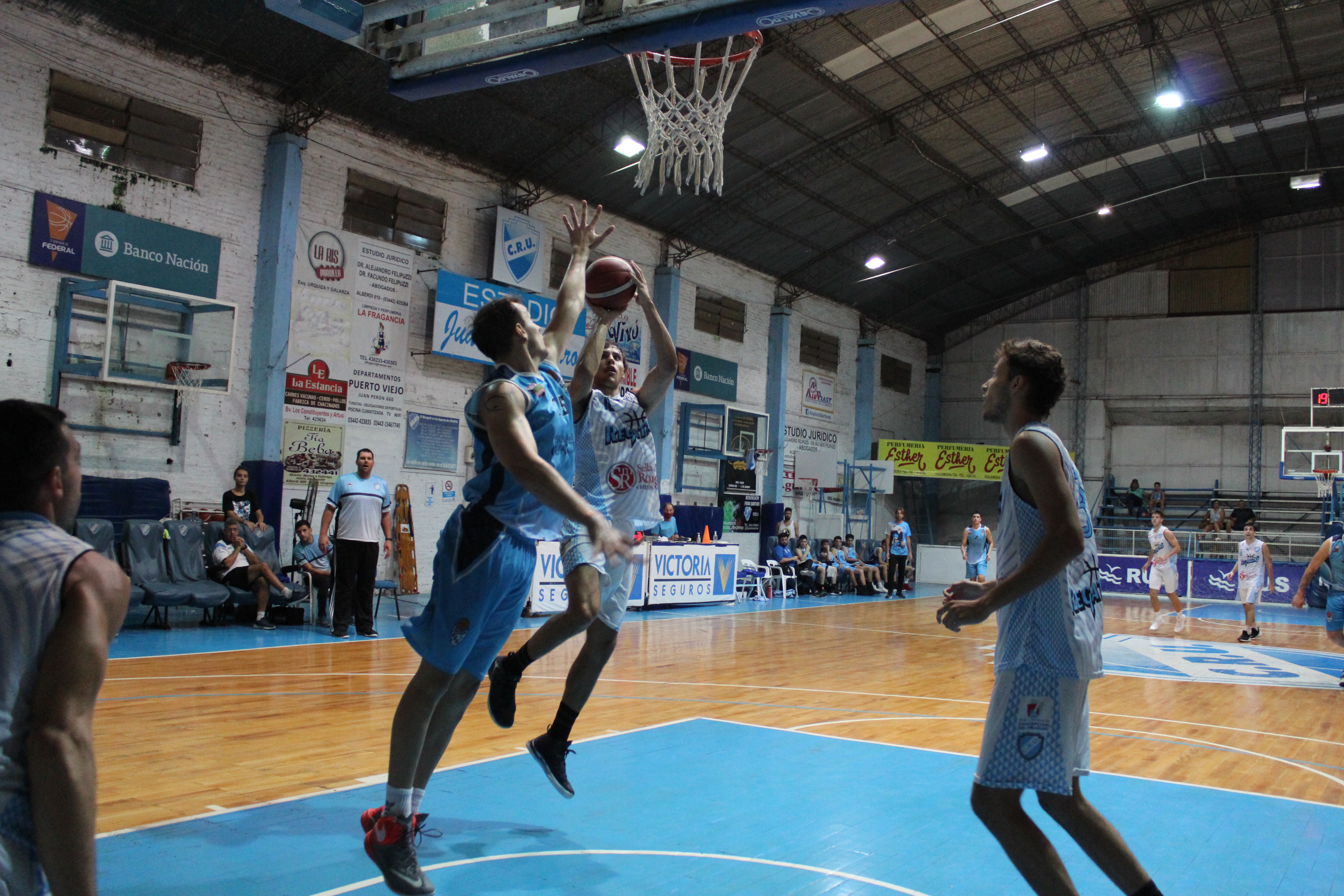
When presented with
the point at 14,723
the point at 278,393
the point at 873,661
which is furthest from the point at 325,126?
the point at 14,723

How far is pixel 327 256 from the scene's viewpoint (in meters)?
14.6

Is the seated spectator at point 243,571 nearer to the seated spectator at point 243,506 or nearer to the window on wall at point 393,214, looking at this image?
the seated spectator at point 243,506

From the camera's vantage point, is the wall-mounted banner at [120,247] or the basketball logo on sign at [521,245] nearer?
the wall-mounted banner at [120,247]

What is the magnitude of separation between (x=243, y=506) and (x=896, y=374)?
68.2 ft

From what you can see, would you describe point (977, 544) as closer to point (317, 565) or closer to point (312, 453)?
point (312, 453)

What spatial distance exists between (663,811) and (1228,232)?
28.7m

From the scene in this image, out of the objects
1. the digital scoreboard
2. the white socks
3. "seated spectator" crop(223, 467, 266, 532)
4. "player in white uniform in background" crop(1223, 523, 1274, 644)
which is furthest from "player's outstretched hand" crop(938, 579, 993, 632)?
the digital scoreboard

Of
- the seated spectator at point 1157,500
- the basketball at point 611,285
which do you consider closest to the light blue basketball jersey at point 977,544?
the seated spectator at point 1157,500

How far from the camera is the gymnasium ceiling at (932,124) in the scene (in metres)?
15.1

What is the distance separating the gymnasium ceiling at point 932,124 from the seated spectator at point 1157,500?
22.0 feet

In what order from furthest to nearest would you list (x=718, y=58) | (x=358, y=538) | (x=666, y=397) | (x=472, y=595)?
1. (x=666, y=397)
2. (x=718, y=58)
3. (x=358, y=538)
4. (x=472, y=595)

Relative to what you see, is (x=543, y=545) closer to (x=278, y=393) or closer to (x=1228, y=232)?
(x=278, y=393)

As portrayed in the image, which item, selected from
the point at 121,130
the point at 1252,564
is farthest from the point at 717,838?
the point at 1252,564

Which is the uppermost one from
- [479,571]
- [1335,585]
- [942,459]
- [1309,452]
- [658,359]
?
[1309,452]
